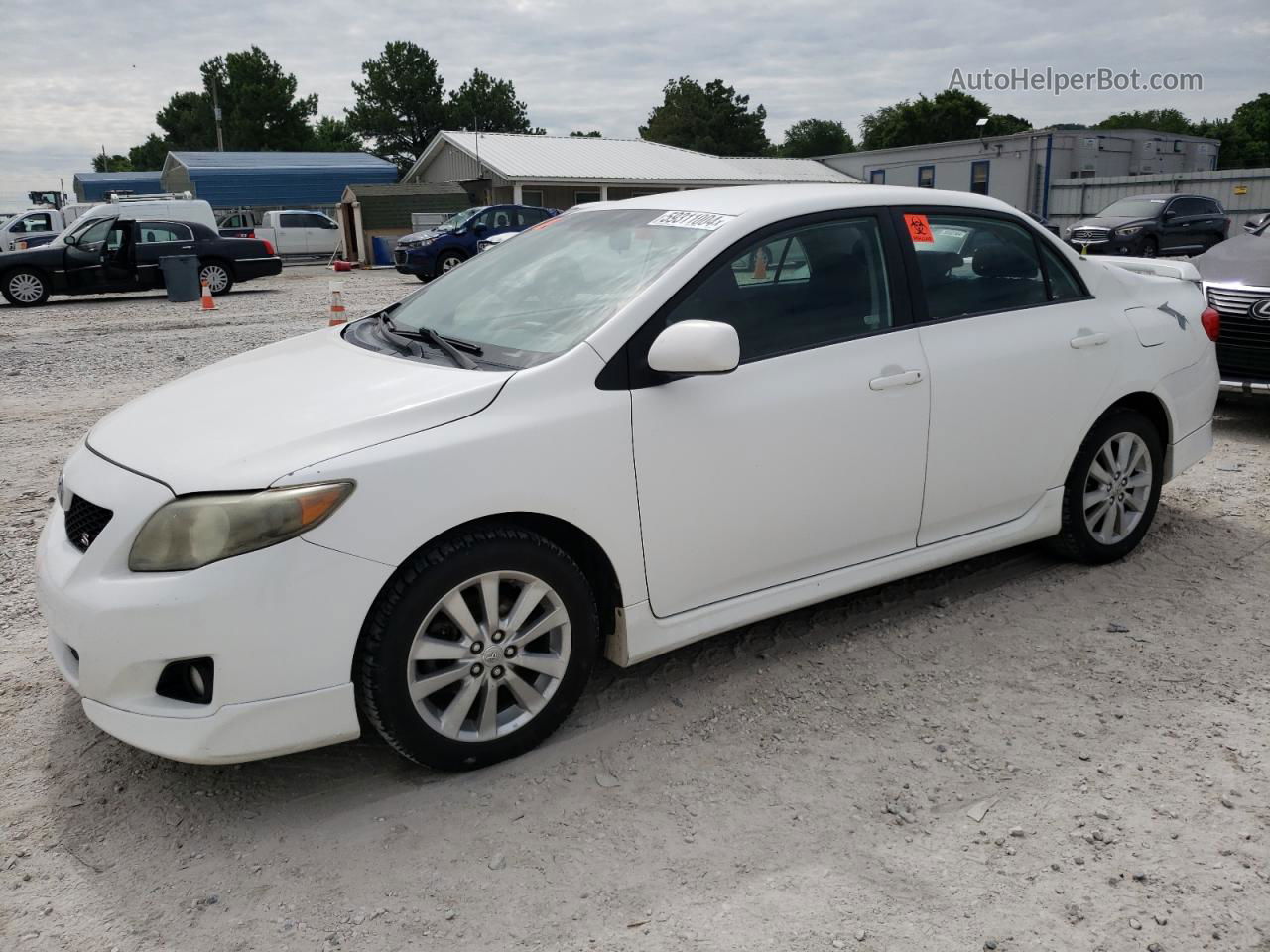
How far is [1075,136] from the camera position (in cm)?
3569

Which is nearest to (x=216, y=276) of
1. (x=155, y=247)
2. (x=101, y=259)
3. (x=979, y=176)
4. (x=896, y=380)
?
(x=155, y=247)

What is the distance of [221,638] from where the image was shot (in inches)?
99.2

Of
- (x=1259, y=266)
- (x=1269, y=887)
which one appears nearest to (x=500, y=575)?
(x=1269, y=887)

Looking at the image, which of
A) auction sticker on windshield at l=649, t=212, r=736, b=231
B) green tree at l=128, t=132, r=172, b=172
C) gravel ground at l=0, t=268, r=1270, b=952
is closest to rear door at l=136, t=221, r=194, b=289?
gravel ground at l=0, t=268, r=1270, b=952

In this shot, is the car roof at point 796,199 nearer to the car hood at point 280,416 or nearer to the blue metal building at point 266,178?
the car hood at point 280,416

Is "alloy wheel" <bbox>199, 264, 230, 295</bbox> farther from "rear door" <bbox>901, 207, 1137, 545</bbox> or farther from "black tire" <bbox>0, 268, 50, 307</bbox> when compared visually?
"rear door" <bbox>901, 207, 1137, 545</bbox>

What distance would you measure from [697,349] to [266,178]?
45068 millimetres

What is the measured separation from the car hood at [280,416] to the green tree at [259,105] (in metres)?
76.7

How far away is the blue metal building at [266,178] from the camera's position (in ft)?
140

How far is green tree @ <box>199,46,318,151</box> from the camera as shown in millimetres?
72875

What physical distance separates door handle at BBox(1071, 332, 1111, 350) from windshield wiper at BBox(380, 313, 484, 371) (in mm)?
2406

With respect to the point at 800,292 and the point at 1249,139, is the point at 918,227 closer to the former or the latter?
the point at 800,292

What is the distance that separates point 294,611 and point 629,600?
100 cm

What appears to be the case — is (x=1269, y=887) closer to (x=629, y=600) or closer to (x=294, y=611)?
(x=629, y=600)
